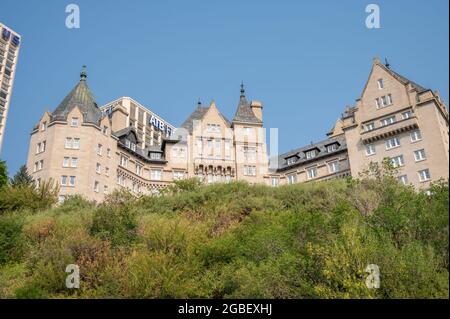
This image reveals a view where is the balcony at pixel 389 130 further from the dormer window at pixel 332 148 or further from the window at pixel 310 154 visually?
the window at pixel 310 154

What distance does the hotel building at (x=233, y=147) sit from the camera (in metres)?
54.2

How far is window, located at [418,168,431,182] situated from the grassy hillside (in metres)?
19.3

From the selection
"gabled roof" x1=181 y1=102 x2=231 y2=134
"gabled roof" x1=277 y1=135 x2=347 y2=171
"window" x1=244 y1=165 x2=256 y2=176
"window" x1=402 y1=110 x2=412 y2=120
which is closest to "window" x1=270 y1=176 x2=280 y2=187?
"gabled roof" x1=277 y1=135 x2=347 y2=171

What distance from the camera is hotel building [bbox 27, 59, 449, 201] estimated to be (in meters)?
54.2

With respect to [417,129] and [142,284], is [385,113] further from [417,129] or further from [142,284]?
[142,284]

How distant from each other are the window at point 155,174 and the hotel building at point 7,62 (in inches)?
3260

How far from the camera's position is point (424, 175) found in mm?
51812

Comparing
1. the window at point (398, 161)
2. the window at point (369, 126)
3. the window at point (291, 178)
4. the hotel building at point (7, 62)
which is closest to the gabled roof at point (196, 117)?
the window at point (291, 178)

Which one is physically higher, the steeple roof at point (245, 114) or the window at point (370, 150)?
the steeple roof at point (245, 114)

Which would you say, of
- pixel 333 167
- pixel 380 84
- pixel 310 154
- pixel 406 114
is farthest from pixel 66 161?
pixel 406 114

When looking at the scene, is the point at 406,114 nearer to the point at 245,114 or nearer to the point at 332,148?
the point at 332,148
